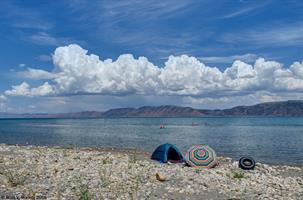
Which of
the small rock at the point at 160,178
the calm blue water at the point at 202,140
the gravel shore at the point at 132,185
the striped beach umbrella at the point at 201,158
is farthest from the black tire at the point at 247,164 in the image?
the calm blue water at the point at 202,140

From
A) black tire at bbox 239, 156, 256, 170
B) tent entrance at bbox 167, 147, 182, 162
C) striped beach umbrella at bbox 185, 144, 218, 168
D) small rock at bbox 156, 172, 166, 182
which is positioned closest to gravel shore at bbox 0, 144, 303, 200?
small rock at bbox 156, 172, 166, 182

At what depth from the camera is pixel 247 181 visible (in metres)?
15.5

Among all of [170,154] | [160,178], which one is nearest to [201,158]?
[170,154]

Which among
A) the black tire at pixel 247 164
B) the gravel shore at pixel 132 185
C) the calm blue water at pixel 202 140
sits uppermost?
the gravel shore at pixel 132 185

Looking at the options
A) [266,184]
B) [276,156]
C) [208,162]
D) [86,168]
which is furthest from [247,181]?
[276,156]

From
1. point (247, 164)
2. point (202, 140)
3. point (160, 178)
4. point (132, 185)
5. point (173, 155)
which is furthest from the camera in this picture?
point (202, 140)

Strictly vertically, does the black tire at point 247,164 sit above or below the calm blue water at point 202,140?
above

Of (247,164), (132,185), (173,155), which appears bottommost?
(247,164)

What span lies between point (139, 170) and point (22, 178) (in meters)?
5.94

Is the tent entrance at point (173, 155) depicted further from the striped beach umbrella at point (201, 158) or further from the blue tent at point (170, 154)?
the striped beach umbrella at point (201, 158)

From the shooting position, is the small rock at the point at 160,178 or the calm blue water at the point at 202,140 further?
the calm blue water at the point at 202,140

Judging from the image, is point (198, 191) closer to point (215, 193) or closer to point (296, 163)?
point (215, 193)

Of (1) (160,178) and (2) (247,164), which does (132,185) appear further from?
(2) (247,164)

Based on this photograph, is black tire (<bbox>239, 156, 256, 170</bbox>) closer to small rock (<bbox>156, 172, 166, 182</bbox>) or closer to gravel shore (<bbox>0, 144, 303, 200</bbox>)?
gravel shore (<bbox>0, 144, 303, 200</bbox>)
